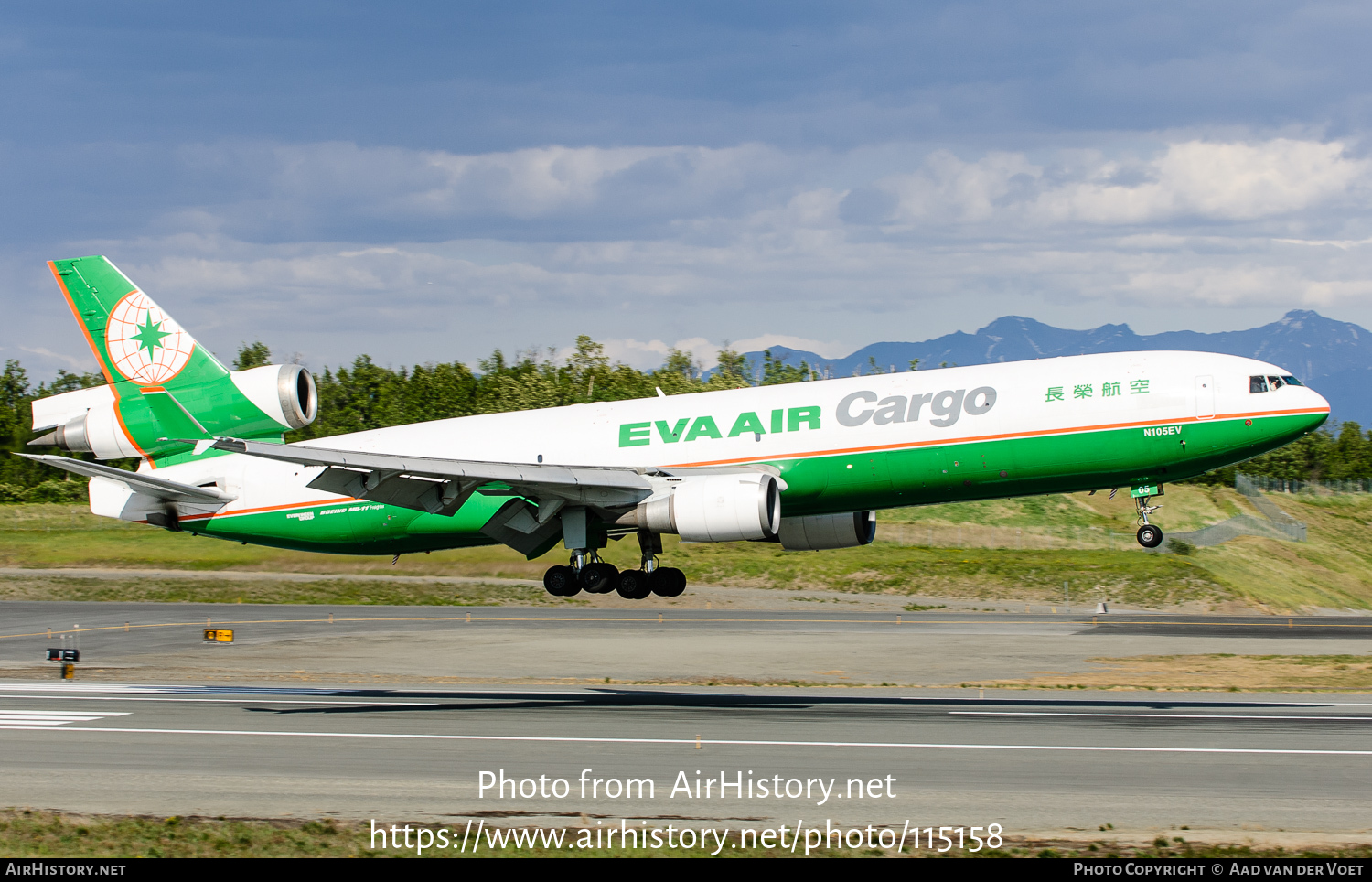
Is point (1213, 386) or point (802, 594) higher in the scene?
point (1213, 386)

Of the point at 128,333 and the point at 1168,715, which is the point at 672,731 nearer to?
the point at 1168,715

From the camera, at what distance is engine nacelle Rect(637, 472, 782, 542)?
33.5 meters

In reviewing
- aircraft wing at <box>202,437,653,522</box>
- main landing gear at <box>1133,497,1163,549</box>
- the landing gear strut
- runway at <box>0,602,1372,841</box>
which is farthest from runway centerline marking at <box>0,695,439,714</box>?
main landing gear at <box>1133,497,1163,549</box>

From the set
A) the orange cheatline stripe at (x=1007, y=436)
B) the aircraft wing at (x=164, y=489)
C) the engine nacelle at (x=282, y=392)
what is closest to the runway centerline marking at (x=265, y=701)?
the aircraft wing at (x=164, y=489)

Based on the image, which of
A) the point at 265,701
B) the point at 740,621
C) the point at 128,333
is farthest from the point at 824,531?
the point at 740,621

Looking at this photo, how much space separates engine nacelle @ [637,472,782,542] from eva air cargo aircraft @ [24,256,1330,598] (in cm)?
7

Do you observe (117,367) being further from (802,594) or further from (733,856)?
(802,594)

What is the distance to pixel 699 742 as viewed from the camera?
33.0 metres

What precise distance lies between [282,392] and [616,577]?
13352mm

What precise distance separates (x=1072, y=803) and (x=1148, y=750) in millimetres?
7196

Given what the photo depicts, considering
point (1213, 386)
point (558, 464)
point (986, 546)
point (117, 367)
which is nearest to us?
point (1213, 386)

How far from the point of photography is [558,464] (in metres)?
37.7

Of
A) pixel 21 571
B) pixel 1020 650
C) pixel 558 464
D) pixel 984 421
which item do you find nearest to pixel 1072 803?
pixel 984 421

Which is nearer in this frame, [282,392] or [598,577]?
[598,577]
